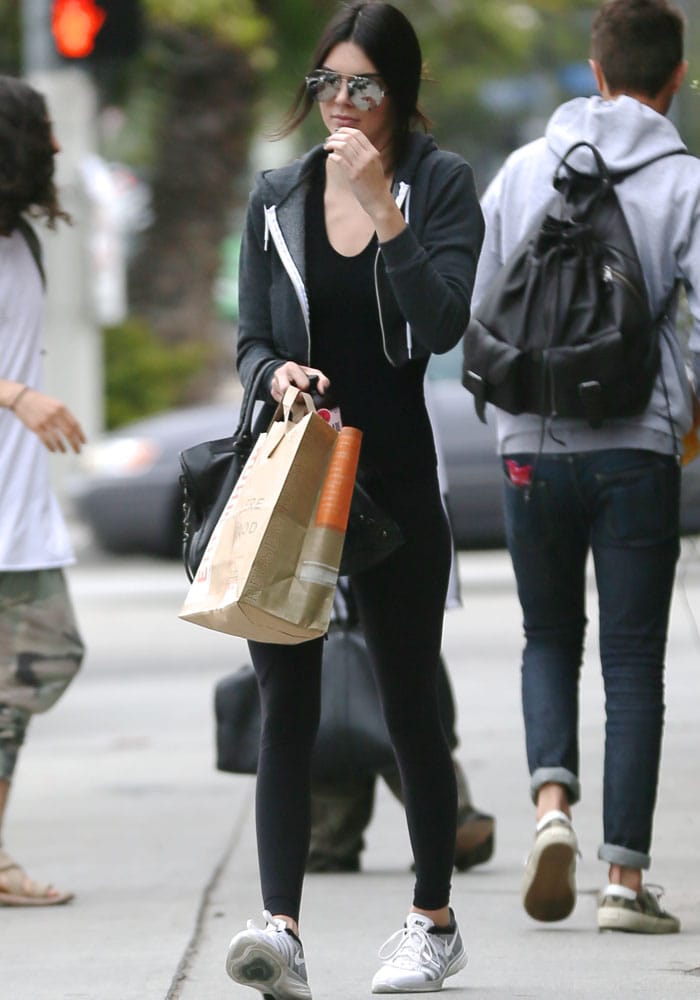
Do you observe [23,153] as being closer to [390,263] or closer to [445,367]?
[390,263]

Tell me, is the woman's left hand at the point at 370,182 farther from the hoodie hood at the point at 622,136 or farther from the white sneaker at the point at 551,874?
the white sneaker at the point at 551,874

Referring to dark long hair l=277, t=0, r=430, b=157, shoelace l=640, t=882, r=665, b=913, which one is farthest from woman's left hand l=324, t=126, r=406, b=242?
shoelace l=640, t=882, r=665, b=913

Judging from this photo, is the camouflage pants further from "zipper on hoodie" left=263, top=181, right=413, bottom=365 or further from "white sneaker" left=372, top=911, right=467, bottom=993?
"zipper on hoodie" left=263, top=181, right=413, bottom=365

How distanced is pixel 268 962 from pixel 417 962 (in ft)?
1.40

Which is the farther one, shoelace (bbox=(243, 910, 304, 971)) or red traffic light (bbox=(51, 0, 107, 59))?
red traffic light (bbox=(51, 0, 107, 59))

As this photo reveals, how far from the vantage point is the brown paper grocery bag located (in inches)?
127

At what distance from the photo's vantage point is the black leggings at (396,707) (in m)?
3.43

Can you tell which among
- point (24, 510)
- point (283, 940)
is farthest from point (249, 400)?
point (24, 510)

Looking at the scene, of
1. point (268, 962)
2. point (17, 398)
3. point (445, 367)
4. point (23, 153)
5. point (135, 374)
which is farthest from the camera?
point (135, 374)

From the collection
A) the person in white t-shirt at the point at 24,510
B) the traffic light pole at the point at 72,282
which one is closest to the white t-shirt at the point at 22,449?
the person in white t-shirt at the point at 24,510

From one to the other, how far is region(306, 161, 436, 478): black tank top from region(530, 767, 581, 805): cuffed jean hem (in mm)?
980

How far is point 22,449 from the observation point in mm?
4668

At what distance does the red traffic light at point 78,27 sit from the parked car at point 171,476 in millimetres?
3458

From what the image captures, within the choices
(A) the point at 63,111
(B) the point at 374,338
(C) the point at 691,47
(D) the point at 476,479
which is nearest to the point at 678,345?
(B) the point at 374,338
